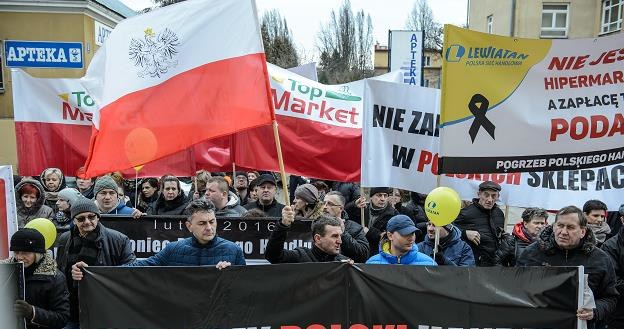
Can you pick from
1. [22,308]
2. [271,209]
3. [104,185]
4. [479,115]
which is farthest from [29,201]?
[479,115]

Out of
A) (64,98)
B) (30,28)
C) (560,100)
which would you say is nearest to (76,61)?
(64,98)

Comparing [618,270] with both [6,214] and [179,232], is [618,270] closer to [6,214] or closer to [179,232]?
[179,232]

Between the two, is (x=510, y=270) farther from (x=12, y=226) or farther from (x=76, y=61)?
(x=76, y=61)

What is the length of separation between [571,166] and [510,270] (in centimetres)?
162

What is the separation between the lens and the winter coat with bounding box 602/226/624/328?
4621 millimetres

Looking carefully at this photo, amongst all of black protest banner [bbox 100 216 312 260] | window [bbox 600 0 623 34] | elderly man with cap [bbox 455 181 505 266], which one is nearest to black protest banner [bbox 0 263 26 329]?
black protest banner [bbox 100 216 312 260]

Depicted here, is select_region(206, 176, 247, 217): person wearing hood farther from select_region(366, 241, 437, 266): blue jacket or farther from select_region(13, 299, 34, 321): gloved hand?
A: select_region(13, 299, 34, 321): gloved hand

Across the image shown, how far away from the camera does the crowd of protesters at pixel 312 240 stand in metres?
3.91

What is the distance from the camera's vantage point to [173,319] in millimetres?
3746

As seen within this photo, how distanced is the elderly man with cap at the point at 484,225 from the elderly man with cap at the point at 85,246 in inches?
129

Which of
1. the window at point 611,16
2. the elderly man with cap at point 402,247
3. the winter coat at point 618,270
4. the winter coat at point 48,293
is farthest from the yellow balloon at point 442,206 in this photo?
the window at point 611,16

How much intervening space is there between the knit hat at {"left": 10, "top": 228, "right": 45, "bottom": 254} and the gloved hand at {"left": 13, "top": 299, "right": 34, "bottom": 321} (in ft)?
1.15

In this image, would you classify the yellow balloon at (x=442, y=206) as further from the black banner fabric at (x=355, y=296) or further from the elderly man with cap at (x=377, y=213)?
the elderly man with cap at (x=377, y=213)

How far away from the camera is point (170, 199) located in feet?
21.8
